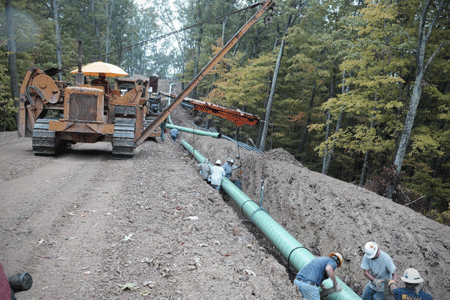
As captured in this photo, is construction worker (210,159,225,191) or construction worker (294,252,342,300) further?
construction worker (210,159,225,191)

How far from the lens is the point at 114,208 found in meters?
7.20

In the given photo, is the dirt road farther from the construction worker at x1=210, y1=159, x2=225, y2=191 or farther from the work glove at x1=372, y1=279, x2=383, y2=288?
the construction worker at x1=210, y1=159, x2=225, y2=191

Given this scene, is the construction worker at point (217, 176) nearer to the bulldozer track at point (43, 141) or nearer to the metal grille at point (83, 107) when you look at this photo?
the metal grille at point (83, 107)

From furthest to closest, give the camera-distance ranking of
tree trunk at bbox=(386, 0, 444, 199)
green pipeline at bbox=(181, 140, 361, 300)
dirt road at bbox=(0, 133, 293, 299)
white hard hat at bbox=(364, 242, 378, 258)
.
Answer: tree trunk at bbox=(386, 0, 444, 199) < green pipeline at bbox=(181, 140, 361, 300) < white hard hat at bbox=(364, 242, 378, 258) < dirt road at bbox=(0, 133, 293, 299)

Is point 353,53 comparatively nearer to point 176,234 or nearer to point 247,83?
point 247,83

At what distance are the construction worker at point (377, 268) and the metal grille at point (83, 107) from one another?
10.8 m

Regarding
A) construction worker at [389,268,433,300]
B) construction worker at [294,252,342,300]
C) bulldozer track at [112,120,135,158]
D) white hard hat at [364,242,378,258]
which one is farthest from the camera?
bulldozer track at [112,120,135,158]

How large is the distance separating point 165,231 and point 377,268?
4.14m

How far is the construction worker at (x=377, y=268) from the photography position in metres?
5.73

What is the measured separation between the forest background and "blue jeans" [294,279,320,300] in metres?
7.33

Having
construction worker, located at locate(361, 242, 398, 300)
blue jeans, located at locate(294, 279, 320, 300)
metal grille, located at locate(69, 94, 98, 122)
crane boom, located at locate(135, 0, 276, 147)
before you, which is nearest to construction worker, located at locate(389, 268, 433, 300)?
construction worker, located at locate(361, 242, 398, 300)

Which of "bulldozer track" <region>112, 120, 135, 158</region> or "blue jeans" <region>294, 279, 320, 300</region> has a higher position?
"bulldozer track" <region>112, 120, 135, 158</region>

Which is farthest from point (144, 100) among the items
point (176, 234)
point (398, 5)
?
point (398, 5)

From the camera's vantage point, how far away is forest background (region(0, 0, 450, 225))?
41.3 ft
